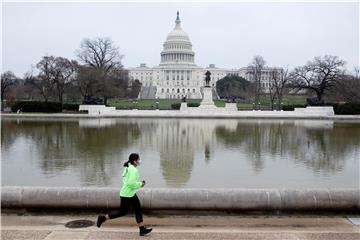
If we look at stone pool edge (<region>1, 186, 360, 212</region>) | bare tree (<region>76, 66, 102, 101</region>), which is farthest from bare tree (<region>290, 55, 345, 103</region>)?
stone pool edge (<region>1, 186, 360, 212</region>)

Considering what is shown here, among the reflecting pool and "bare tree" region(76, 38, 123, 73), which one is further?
"bare tree" region(76, 38, 123, 73)

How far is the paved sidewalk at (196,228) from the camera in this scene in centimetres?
661

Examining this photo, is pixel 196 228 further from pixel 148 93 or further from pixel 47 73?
pixel 148 93

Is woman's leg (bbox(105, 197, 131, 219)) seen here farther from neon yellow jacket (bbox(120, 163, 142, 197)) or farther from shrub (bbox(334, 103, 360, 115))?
shrub (bbox(334, 103, 360, 115))

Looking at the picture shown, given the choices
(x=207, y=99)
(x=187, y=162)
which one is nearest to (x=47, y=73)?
(x=207, y=99)

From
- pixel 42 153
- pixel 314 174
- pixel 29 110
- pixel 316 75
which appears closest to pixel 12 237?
pixel 314 174

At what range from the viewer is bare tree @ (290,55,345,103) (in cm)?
6119

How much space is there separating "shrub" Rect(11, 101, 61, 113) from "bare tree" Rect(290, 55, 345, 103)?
34387 millimetres

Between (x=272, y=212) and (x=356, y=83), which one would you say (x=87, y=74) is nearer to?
(x=356, y=83)

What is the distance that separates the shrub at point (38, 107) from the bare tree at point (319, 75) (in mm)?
34387

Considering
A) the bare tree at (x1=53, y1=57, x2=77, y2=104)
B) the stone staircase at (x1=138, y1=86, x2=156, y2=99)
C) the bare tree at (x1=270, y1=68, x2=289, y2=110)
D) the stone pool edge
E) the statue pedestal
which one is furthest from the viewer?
the stone staircase at (x1=138, y1=86, x2=156, y2=99)

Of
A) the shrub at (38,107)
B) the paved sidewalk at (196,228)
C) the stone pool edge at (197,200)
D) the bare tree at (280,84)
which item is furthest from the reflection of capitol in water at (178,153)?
the bare tree at (280,84)

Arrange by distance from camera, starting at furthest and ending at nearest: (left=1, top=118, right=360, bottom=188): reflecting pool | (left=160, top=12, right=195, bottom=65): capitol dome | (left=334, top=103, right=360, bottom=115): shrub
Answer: (left=160, top=12, right=195, bottom=65): capitol dome < (left=334, top=103, right=360, bottom=115): shrub < (left=1, top=118, right=360, bottom=188): reflecting pool

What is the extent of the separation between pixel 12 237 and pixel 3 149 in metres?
12.2
